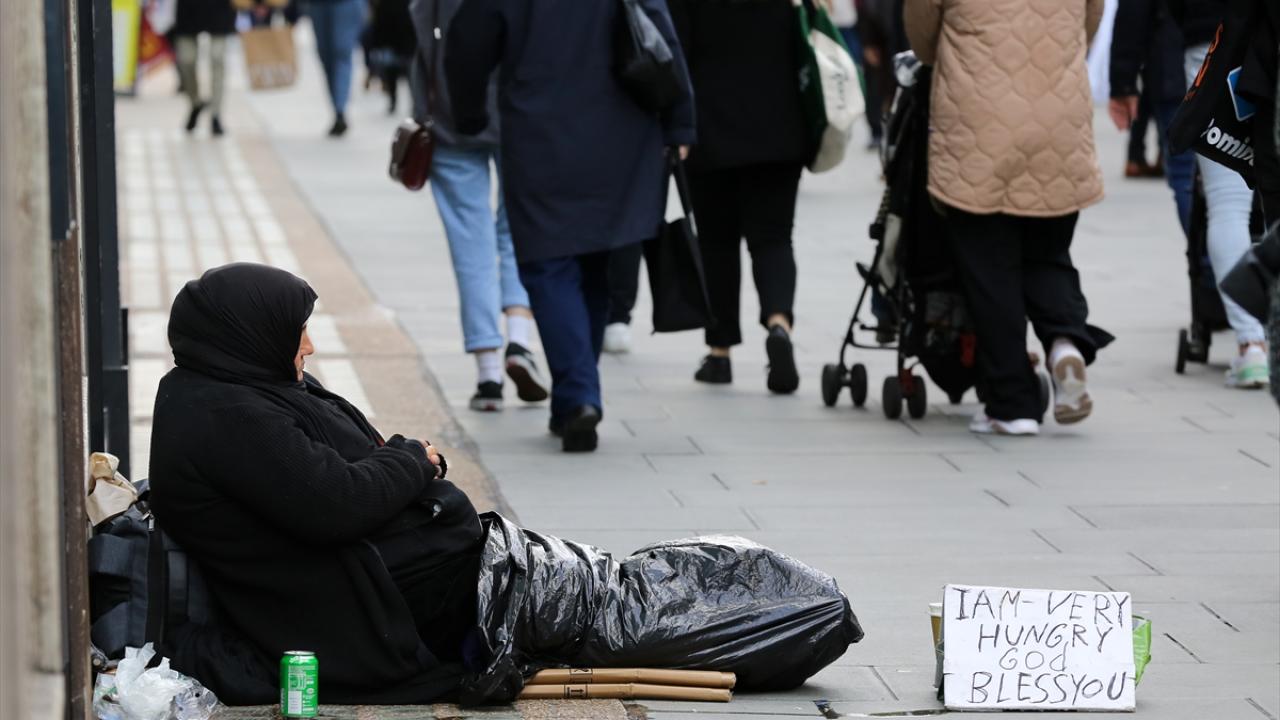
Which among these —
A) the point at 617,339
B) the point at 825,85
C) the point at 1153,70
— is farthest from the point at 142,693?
the point at 1153,70

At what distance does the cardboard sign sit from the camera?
4438 millimetres

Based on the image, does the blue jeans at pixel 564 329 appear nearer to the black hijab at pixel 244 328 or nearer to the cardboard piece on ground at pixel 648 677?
the cardboard piece on ground at pixel 648 677

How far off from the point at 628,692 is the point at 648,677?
0.05m

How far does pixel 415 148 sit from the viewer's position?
7.76 meters

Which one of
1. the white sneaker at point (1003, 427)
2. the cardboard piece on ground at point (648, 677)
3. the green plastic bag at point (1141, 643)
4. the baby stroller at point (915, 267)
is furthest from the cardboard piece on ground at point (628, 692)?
the baby stroller at point (915, 267)

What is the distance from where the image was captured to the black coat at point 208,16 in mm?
18859

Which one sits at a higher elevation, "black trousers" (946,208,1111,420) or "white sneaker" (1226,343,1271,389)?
"black trousers" (946,208,1111,420)

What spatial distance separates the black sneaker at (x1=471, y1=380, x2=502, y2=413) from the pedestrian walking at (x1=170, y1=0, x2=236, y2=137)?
11495mm

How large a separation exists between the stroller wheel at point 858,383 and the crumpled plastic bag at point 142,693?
4077 mm

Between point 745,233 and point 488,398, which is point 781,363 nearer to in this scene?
point 745,233

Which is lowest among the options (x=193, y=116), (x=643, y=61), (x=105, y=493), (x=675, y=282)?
(x=193, y=116)

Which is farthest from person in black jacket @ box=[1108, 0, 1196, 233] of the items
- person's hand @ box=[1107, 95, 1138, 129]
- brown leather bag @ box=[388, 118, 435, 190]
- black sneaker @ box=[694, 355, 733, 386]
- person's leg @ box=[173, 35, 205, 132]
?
person's leg @ box=[173, 35, 205, 132]

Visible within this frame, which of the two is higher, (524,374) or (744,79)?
(744,79)

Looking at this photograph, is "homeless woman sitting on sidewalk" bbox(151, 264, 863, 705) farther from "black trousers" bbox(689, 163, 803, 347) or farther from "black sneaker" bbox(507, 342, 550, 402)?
"black trousers" bbox(689, 163, 803, 347)
